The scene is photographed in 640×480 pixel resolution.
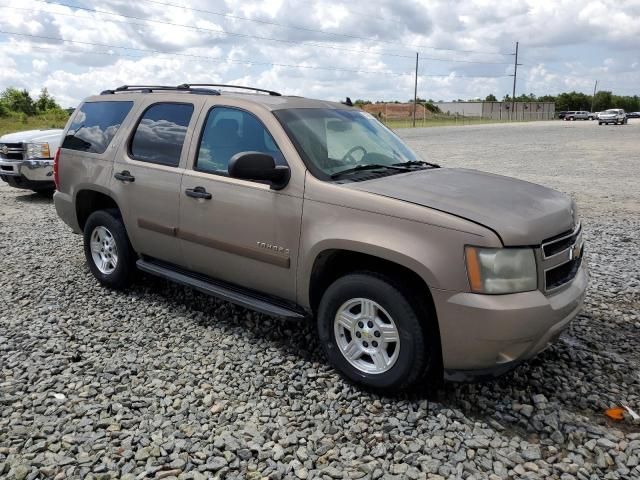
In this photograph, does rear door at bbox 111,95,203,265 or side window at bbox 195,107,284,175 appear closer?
side window at bbox 195,107,284,175

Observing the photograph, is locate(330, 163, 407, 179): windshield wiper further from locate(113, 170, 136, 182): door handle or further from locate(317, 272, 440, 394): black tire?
locate(113, 170, 136, 182): door handle

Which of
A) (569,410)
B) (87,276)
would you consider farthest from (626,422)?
(87,276)

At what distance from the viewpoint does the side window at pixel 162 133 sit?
464 cm

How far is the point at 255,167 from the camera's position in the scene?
142 inches

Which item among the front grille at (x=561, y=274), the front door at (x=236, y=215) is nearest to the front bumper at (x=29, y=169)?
the front door at (x=236, y=215)

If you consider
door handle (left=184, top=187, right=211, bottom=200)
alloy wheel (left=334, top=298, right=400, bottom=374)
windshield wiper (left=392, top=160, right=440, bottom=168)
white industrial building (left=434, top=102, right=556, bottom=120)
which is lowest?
alloy wheel (left=334, top=298, right=400, bottom=374)

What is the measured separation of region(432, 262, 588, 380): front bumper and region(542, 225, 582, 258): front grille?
10.0 inches

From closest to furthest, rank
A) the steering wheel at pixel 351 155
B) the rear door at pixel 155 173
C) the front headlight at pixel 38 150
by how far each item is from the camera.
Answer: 1. the steering wheel at pixel 351 155
2. the rear door at pixel 155 173
3. the front headlight at pixel 38 150

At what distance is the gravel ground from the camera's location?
2.93m

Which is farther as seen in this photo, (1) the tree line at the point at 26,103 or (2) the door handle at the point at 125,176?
(1) the tree line at the point at 26,103

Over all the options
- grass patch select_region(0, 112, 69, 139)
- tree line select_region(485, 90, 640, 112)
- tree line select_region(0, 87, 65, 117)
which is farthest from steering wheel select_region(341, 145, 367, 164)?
tree line select_region(485, 90, 640, 112)

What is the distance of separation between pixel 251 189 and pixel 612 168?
1500cm

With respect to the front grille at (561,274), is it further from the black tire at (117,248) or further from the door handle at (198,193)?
the black tire at (117,248)

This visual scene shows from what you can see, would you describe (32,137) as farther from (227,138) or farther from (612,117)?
(612,117)
